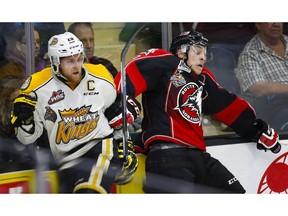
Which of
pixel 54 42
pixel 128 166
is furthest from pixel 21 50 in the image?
pixel 128 166

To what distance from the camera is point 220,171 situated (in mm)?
3838

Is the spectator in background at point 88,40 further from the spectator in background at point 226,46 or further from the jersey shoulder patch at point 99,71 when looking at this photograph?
the spectator in background at point 226,46

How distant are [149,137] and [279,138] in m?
0.74

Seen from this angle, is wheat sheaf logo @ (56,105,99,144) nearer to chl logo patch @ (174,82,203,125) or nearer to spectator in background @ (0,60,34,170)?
spectator in background @ (0,60,34,170)

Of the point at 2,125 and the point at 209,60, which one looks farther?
the point at 209,60

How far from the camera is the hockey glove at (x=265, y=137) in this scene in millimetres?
4004

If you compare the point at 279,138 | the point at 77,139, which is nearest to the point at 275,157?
the point at 279,138

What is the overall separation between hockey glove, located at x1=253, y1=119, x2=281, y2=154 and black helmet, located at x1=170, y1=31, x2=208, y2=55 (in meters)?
0.52

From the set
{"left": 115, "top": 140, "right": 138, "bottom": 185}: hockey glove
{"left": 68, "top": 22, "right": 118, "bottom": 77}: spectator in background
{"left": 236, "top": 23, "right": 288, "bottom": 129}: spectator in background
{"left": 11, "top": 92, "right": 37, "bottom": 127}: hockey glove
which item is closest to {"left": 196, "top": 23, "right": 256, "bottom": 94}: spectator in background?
{"left": 236, "top": 23, "right": 288, "bottom": 129}: spectator in background

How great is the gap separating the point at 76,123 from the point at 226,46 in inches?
38.0

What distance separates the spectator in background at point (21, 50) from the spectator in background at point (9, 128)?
0.02m

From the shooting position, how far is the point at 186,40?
379 centimetres

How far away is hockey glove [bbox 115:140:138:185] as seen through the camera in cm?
360

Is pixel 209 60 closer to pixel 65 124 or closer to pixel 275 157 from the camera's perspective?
pixel 275 157
